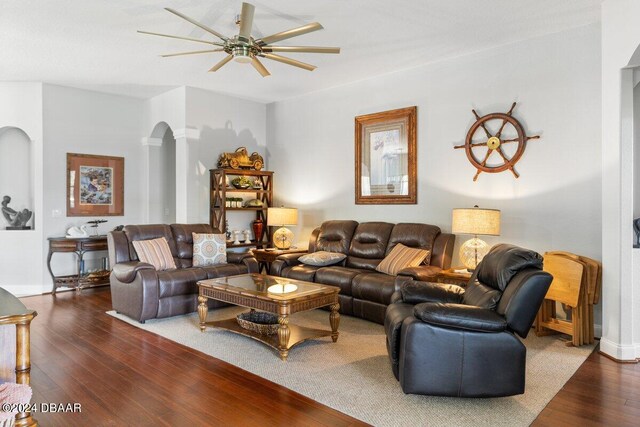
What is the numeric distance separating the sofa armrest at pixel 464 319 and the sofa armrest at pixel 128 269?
3.10m

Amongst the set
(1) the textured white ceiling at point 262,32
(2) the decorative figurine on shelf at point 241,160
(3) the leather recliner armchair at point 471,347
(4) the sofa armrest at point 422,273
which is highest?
(1) the textured white ceiling at point 262,32

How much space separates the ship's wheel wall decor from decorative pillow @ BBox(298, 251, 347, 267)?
6.10 feet

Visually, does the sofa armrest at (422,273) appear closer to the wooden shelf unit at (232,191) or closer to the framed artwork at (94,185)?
the wooden shelf unit at (232,191)

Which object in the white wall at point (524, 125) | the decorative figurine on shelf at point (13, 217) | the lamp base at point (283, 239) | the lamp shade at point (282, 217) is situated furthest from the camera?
the lamp base at point (283, 239)

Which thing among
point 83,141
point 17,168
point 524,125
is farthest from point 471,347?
point 17,168

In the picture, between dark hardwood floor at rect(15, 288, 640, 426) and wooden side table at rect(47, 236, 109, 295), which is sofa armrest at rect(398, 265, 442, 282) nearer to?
dark hardwood floor at rect(15, 288, 640, 426)

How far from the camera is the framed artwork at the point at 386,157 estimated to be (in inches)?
219

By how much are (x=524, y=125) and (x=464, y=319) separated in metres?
2.81

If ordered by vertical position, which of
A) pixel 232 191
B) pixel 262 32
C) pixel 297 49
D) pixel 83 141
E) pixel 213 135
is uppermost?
pixel 262 32

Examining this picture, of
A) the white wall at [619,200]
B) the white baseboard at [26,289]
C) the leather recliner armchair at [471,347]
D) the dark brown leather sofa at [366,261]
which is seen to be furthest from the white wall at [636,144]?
the white baseboard at [26,289]

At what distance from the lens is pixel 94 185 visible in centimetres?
679

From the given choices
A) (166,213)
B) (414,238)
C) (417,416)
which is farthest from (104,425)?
(166,213)

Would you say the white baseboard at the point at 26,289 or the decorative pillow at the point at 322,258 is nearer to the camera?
the decorative pillow at the point at 322,258

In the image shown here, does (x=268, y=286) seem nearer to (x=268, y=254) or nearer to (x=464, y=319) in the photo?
(x=464, y=319)
